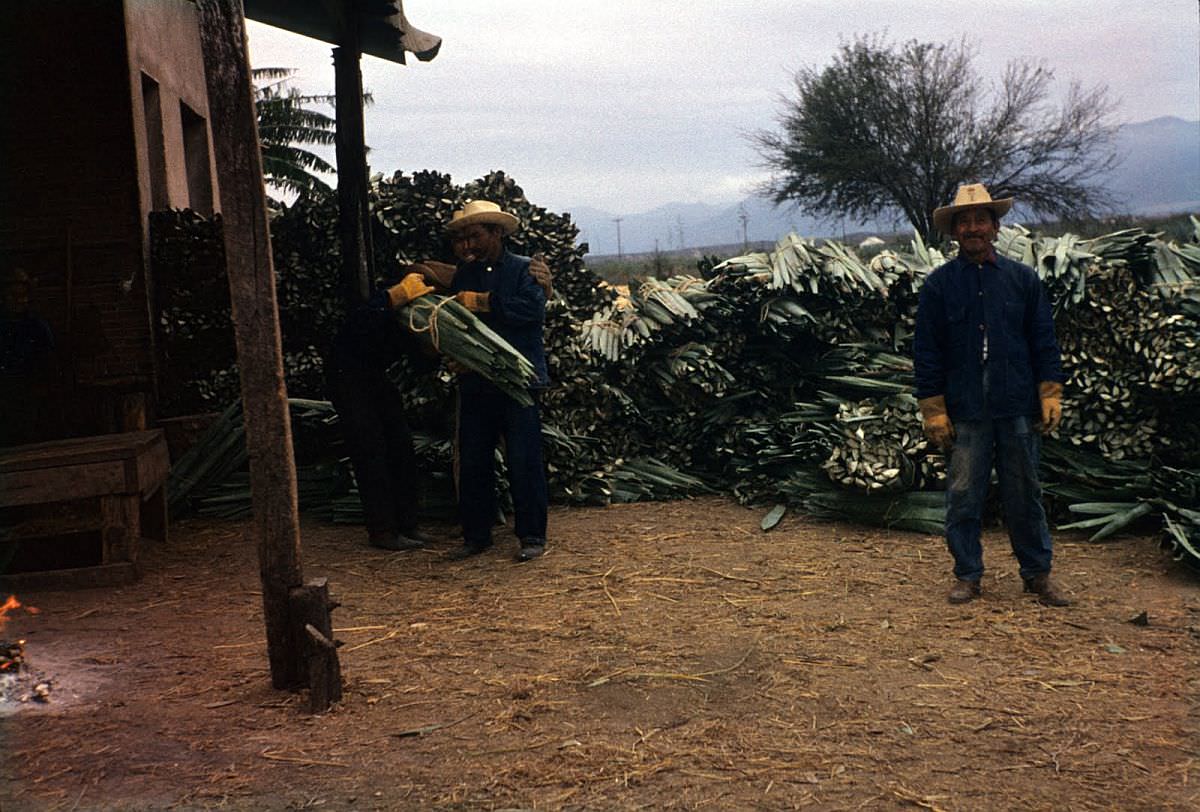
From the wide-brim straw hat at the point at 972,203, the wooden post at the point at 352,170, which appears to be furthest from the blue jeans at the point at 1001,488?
the wooden post at the point at 352,170

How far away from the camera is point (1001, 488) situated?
5.54 meters

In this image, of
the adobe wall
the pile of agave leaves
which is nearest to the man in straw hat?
the pile of agave leaves

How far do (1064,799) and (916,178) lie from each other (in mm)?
35055

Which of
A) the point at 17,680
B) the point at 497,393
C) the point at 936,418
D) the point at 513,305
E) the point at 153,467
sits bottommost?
the point at 17,680

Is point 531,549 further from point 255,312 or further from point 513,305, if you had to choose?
point 255,312

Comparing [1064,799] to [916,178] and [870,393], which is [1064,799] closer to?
[870,393]

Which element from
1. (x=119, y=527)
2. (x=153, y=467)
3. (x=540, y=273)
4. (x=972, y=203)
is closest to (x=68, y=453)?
(x=119, y=527)

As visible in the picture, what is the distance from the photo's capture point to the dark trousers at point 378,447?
6992mm

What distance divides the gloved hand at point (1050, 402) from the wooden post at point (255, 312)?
362 cm

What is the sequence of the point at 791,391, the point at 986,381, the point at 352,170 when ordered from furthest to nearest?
the point at 791,391 < the point at 352,170 < the point at 986,381

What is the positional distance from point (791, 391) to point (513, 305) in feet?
Result: 9.40

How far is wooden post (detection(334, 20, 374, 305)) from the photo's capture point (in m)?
7.46

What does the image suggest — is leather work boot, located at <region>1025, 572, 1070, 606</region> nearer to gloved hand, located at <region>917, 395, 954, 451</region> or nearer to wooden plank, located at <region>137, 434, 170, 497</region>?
gloved hand, located at <region>917, 395, 954, 451</region>

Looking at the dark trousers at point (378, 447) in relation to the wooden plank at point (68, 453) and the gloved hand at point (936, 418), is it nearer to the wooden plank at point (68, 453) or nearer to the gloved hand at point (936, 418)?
the wooden plank at point (68, 453)
